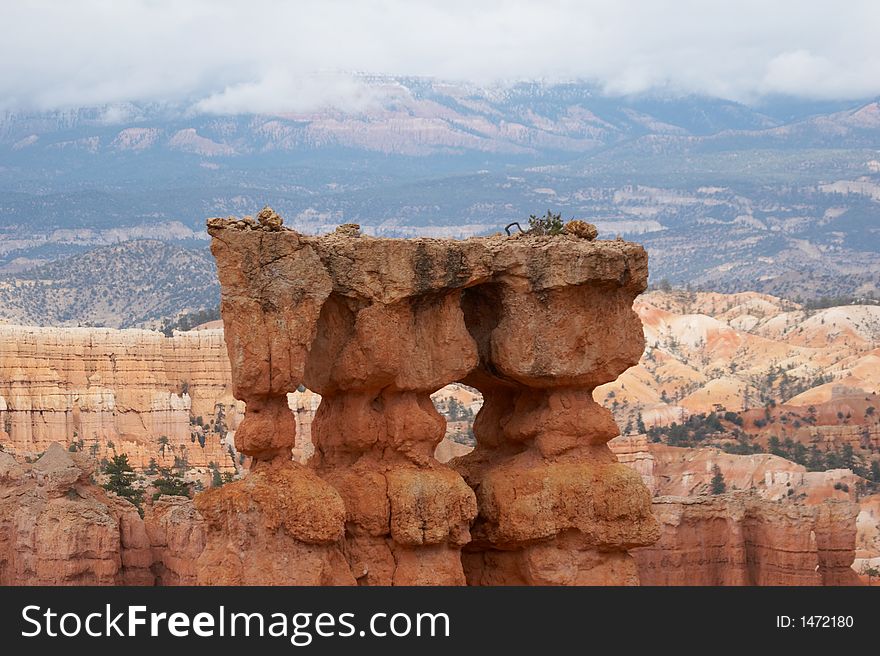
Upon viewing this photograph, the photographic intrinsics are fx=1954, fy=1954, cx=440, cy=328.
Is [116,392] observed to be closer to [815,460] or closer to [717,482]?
[815,460]

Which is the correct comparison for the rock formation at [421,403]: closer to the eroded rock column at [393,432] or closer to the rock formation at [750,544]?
the eroded rock column at [393,432]

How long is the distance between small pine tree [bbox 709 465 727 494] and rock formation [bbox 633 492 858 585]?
97.1ft

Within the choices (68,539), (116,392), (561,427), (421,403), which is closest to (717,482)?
(68,539)

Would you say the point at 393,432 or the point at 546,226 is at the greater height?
the point at 546,226

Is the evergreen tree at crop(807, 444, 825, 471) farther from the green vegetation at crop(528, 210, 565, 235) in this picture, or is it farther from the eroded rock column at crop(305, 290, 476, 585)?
the eroded rock column at crop(305, 290, 476, 585)

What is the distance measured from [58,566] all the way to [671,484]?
38.6m

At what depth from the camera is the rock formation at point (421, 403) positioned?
26344 mm

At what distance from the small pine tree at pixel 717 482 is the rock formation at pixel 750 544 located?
2959cm

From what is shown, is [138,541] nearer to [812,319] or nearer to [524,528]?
[524,528]

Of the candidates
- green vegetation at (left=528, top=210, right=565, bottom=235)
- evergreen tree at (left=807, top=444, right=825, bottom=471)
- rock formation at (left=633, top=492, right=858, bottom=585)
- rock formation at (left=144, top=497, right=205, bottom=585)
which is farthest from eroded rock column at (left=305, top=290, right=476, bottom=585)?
evergreen tree at (left=807, top=444, right=825, bottom=471)

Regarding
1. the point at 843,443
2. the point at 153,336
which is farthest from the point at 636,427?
the point at 153,336

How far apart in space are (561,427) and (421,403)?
7.40 ft

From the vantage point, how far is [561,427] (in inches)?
1155

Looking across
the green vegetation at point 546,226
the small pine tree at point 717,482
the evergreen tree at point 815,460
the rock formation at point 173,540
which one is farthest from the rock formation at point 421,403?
the evergreen tree at point 815,460
